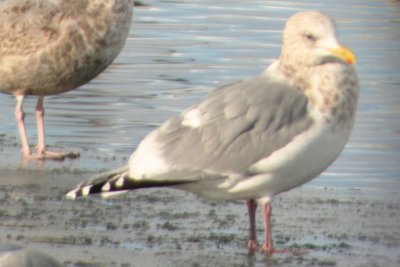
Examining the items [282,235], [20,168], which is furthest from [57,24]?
[282,235]

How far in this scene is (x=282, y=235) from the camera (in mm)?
8836

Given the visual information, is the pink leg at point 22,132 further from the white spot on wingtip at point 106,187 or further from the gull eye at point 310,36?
the gull eye at point 310,36

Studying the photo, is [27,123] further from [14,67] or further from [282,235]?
[282,235]

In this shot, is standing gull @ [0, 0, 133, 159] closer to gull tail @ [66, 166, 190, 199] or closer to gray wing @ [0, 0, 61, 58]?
gray wing @ [0, 0, 61, 58]

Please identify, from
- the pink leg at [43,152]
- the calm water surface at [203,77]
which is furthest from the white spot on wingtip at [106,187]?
the pink leg at [43,152]

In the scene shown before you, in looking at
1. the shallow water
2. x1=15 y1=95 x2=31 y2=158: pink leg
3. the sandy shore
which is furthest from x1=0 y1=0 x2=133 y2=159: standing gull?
the sandy shore

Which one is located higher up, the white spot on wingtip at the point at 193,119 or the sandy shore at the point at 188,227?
the white spot on wingtip at the point at 193,119

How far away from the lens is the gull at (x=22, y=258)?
7027 millimetres

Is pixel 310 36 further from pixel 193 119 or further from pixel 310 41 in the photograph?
pixel 193 119

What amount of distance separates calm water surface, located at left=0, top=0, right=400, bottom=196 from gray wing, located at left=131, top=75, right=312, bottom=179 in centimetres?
236

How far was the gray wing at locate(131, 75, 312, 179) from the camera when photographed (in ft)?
27.0

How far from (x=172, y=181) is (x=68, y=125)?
16.0 feet

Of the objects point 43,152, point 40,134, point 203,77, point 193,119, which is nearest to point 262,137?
point 193,119

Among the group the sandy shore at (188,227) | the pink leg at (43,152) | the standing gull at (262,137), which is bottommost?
the sandy shore at (188,227)
